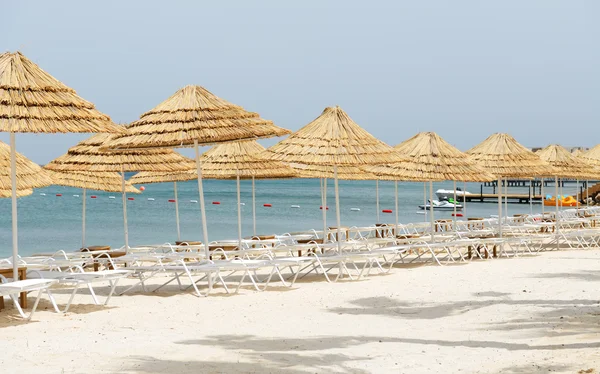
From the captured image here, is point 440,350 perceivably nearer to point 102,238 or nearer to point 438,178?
point 438,178

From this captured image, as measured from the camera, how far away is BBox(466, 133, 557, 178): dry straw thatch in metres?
14.9

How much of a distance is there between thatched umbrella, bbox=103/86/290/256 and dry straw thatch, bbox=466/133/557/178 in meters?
6.33

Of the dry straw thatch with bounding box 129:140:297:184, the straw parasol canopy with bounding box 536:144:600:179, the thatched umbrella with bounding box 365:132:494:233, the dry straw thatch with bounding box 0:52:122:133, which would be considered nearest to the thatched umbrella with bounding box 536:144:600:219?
the straw parasol canopy with bounding box 536:144:600:179

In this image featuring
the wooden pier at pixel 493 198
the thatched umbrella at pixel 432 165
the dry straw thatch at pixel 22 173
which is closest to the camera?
the dry straw thatch at pixel 22 173

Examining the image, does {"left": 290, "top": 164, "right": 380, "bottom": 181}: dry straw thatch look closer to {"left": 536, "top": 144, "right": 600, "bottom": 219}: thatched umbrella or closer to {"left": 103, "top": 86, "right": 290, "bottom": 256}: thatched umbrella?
{"left": 536, "top": 144, "right": 600, "bottom": 219}: thatched umbrella

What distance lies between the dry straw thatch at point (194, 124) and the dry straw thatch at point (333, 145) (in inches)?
47.0

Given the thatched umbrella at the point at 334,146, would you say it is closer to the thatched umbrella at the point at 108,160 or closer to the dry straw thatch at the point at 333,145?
the dry straw thatch at the point at 333,145

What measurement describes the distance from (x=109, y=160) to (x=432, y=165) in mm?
5002

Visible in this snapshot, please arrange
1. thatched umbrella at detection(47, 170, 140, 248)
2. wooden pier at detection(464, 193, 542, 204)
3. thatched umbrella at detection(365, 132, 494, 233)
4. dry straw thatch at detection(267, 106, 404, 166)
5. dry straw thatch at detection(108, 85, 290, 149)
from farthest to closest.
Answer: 1. wooden pier at detection(464, 193, 542, 204)
2. thatched umbrella at detection(47, 170, 140, 248)
3. thatched umbrella at detection(365, 132, 494, 233)
4. dry straw thatch at detection(267, 106, 404, 166)
5. dry straw thatch at detection(108, 85, 290, 149)

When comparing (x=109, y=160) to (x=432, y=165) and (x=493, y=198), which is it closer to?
(x=432, y=165)

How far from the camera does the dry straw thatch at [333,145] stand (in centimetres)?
1077

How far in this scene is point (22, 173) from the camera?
10.2m

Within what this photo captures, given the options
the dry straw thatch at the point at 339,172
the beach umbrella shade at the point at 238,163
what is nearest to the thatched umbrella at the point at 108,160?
the beach umbrella shade at the point at 238,163

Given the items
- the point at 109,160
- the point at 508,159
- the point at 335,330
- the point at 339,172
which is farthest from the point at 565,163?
the point at 335,330
